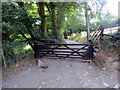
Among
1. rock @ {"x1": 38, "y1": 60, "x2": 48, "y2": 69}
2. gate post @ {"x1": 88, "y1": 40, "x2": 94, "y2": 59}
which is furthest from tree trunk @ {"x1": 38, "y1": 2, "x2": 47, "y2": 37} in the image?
gate post @ {"x1": 88, "y1": 40, "x2": 94, "y2": 59}

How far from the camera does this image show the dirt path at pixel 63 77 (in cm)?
375

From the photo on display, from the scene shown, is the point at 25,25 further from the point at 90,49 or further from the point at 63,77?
the point at 90,49

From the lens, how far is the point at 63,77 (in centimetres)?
419

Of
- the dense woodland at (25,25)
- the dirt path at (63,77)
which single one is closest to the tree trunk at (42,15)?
the dense woodland at (25,25)

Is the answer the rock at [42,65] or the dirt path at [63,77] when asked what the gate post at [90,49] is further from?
the rock at [42,65]

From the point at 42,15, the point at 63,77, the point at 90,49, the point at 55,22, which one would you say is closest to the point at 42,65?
the point at 63,77

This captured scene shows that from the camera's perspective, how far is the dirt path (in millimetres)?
3750

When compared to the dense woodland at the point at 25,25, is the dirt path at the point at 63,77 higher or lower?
lower

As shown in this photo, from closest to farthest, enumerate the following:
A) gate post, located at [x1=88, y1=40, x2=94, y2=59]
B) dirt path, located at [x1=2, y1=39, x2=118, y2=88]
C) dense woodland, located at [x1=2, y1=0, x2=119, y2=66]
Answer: dirt path, located at [x1=2, y1=39, x2=118, y2=88], dense woodland, located at [x1=2, y1=0, x2=119, y2=66], gate post, located at [x1=88, y1=40, x2=94, y2=59]

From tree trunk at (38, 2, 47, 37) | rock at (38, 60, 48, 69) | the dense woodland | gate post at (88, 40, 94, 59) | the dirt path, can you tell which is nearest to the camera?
the dirt path

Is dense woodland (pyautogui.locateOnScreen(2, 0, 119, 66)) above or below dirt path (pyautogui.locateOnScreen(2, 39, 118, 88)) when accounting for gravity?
above

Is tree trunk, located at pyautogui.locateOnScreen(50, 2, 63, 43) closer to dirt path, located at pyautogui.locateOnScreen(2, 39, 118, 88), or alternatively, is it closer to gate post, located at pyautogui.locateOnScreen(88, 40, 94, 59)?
gate post, located at pyautogui.locateOnScreen(88, 40, 94, 59)

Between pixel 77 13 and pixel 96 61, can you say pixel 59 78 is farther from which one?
pixel 77 13

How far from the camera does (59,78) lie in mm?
4141
